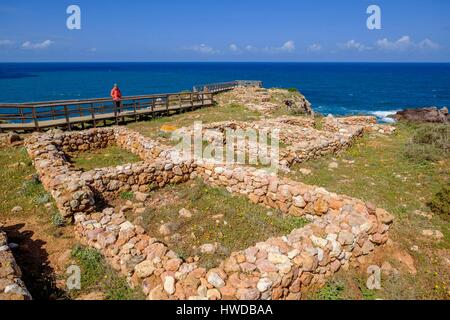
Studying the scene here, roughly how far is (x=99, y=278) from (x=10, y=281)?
5.16 feet

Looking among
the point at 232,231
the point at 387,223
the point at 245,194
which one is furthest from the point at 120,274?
the point at 387,223

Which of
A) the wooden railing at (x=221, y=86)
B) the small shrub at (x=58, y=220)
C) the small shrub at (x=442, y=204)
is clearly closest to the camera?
the small shrub at (x=58, y=220)

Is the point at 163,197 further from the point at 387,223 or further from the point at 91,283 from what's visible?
the point at 387,223

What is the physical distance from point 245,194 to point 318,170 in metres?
4.03

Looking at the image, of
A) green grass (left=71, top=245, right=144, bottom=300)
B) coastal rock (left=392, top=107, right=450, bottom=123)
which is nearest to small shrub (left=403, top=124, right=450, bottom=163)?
green grass (left=71, top=245, right=144, bottom=300)

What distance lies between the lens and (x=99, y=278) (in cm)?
583

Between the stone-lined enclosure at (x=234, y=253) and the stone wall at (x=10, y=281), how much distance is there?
1.65 meters

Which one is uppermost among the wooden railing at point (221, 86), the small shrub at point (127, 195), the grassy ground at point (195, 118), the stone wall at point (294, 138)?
the wooden railing at point (221, 86)

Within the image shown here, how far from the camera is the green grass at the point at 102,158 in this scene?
12.3 m

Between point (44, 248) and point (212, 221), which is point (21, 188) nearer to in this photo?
point (44, 248)

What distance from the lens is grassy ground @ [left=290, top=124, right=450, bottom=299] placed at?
5.62 meters

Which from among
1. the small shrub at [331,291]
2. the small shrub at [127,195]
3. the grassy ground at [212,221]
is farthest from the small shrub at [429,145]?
the small shrub at [127,195]

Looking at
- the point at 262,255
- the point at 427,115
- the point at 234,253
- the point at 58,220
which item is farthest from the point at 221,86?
the point at 262,255

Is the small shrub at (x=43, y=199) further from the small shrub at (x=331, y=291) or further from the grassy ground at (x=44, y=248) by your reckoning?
the small shrub at (x=331, y=291)
